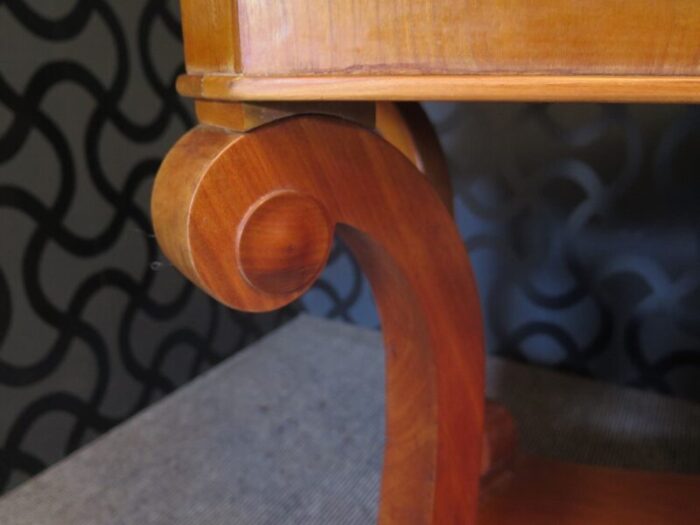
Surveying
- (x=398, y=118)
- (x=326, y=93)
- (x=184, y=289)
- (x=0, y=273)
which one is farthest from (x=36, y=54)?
(x=326, y=93)

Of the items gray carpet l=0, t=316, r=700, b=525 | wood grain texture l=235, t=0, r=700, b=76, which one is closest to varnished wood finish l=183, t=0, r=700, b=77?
wood grain texture l=235, t=0, r=700, b=76

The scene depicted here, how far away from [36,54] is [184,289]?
0.35 metres

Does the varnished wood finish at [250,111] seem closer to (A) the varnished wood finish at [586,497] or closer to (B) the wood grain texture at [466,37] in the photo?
(B) the wood grain texture at [466,37]

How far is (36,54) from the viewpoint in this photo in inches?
27.0

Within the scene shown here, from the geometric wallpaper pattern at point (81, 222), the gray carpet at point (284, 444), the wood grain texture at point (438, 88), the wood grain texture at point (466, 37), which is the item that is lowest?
the gray carpet at point (284, 444)

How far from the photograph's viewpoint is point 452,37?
22 centimetres

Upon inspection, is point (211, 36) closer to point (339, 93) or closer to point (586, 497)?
point (339, 93)

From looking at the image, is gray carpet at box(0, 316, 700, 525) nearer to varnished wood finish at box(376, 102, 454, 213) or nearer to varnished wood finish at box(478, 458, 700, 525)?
varnished wood finish at box(478, 458, 700, 525)

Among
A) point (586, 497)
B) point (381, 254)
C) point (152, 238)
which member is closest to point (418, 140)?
point (381, 254)

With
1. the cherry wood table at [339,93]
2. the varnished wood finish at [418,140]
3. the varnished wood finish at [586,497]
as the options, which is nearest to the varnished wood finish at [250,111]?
the cherry wood table at [339,93]

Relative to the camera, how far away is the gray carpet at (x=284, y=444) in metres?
0.68

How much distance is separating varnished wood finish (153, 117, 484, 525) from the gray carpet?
280 millimetres

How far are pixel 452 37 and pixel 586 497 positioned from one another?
1.46ft

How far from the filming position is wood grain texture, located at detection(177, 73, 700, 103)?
8.2 inches
